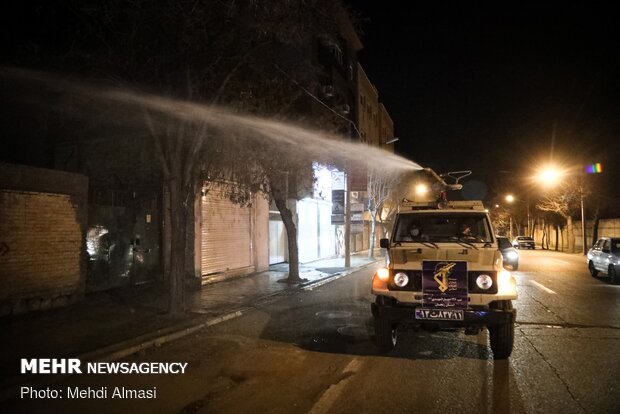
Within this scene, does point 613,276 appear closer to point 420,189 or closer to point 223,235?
point 223,235

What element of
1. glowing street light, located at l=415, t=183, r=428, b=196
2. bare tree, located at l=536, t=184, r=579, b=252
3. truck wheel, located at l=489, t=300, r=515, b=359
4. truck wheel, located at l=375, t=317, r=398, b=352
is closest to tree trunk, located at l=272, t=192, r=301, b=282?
truck wheel, located at l=375, t=317, r=398, b=352

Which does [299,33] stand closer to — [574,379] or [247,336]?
[247,336]

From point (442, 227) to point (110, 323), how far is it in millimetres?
6622

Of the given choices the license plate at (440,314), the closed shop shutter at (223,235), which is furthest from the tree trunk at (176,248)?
the closed shop shutter at (223,235)

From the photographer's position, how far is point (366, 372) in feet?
20.5

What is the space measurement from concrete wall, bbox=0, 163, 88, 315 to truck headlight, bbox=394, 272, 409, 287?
8008 mm

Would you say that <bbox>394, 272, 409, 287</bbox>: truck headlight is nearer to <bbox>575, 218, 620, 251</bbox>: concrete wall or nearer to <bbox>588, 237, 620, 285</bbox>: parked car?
<bbox>588, 237, 620, 285</bbox>: parked car

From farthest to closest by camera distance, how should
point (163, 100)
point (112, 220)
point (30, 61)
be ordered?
point (112, 220), point (30, 61), point (163, 100)

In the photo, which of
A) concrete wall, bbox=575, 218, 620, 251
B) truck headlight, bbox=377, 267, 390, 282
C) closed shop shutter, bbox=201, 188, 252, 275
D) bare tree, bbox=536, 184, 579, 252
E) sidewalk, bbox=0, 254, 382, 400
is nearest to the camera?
truck headlight, bbox=377, 267, 390, 282

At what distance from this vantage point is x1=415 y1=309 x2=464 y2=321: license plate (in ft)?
21.4

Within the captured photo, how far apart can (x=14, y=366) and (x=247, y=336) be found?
Answer: 3659 millimetres

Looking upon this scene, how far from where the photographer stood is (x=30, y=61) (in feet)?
36.1

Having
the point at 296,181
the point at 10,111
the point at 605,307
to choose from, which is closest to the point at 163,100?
the point at 296,181

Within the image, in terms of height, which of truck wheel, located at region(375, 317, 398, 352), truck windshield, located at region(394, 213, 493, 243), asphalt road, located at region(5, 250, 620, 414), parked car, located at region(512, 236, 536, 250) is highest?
A: truck windshield, located at region(394, 213, 493, 243)
